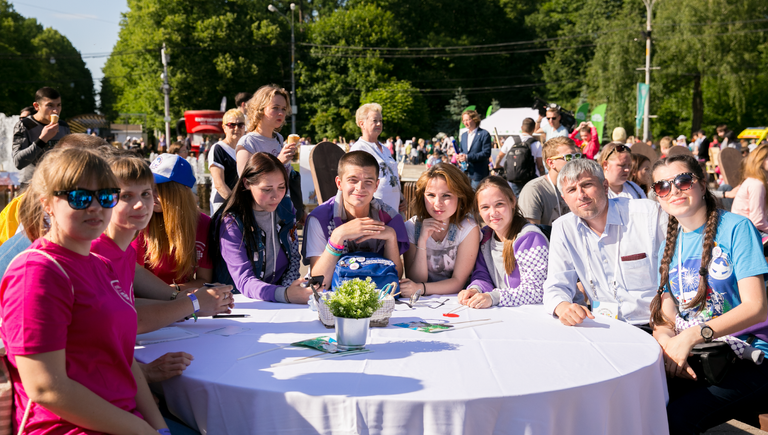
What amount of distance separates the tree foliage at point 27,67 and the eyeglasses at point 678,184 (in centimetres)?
4715

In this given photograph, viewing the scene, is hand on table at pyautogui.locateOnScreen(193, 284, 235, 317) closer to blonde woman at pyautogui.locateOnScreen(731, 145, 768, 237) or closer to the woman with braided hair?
the woman with braided hair

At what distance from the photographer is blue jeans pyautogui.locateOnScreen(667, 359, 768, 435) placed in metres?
2.31

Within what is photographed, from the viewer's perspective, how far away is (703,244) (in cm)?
250

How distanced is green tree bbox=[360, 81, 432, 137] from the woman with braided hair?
1437 inches

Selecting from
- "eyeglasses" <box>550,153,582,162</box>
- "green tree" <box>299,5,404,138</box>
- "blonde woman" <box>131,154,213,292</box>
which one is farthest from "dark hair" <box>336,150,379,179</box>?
"green tree" <box>299,5,404,138</box>

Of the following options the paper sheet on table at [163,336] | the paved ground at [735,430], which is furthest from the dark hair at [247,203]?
the paved ground at [735,430]

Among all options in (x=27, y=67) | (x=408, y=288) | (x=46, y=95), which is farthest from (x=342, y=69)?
(x=408, y=288)

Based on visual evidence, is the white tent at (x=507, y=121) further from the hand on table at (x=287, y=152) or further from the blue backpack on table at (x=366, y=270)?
the blue backpack on table at (x=366, y=270)

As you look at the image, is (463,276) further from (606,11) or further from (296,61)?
(606,11)

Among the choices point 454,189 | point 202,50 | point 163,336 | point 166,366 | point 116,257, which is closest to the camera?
point 166,366

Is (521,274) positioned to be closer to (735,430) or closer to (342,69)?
(735,430)

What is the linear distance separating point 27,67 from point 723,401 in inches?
2112

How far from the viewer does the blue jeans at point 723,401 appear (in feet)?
7.57

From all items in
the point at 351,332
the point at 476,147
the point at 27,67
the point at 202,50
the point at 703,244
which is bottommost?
the point at 351,332
